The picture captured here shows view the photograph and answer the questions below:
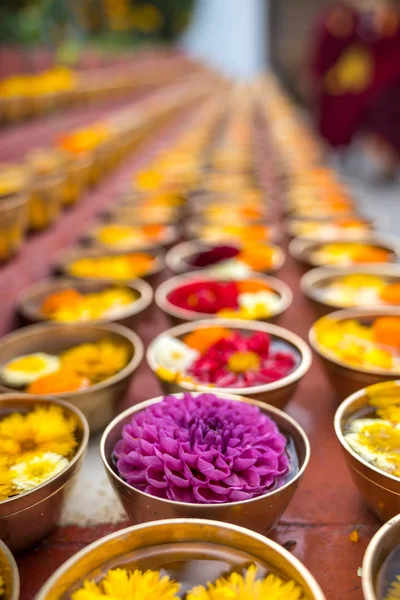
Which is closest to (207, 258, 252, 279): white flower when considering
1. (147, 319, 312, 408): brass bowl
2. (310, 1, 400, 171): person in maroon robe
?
(147, 319, 312, 408): brass bowl

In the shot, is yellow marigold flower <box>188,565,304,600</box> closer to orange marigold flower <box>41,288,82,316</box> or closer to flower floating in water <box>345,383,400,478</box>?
flower floating in water <box>345,383,400,478</box>

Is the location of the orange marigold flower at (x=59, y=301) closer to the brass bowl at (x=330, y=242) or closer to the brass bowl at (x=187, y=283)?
the brass bowl at (x=187, y=283)

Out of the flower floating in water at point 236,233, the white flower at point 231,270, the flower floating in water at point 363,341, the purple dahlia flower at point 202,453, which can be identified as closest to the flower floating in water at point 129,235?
the flower floating in water at point 236,233

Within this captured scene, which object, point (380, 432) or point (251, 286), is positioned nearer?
point (380, 432)

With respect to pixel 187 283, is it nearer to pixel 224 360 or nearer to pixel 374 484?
pixel 224 360

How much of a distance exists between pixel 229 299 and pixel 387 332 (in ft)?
1.07

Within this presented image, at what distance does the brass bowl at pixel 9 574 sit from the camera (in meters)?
0.54

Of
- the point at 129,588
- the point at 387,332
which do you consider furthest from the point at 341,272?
the point at 129,588

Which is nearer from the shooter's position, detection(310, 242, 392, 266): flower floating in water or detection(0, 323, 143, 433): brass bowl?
detection(0, 323, 143, 433): brass bowl

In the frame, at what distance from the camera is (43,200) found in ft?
5.64

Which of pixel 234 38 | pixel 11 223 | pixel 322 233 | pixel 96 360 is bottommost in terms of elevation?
pixel 234 38

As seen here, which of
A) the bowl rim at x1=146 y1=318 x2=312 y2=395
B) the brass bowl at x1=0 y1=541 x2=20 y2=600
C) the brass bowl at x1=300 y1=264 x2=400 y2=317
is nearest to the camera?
the brass bowl at x1=0 y1=541 x2=20 y2=600

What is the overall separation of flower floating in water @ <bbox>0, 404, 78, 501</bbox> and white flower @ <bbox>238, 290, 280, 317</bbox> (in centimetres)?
53

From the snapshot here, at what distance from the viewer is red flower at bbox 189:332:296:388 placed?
37.9 inches
